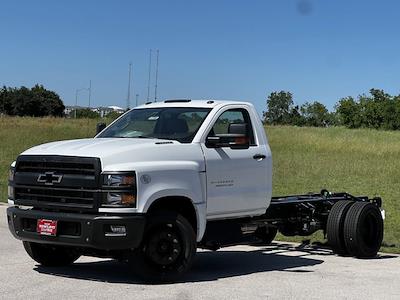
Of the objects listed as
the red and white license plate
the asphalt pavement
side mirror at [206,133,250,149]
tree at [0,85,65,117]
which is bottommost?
the asphalt pavement

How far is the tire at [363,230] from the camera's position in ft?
34.0

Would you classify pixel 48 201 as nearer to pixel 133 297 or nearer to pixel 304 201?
pixel 133 297

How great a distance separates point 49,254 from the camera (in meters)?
8.95

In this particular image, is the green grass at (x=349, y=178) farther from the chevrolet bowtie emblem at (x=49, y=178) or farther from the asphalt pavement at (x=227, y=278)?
the chevrolet bowtie emblem at (x=49, y=178)

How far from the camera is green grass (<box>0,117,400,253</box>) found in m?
20.7

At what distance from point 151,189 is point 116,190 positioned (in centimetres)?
43

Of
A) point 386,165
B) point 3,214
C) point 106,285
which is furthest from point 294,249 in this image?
point 386,165

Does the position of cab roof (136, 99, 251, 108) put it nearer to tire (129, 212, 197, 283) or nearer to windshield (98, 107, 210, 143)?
windshield (98, 107, 210, 143)

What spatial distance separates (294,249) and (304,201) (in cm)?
106

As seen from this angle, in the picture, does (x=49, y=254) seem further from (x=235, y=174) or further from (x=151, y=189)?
(x=235, y=174)

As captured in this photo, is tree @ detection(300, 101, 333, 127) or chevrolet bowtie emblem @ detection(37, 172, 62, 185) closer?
chevrolet bowtie emblem @ detection(37, 172, 62, 185)

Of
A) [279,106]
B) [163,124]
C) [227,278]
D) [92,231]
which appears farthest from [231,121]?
[279,106]

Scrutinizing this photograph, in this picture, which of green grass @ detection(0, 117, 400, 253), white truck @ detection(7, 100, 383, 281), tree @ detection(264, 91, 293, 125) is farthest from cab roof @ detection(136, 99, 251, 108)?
tree @ detection(264, 91, 293, 125)

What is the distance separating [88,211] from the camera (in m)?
7.59
